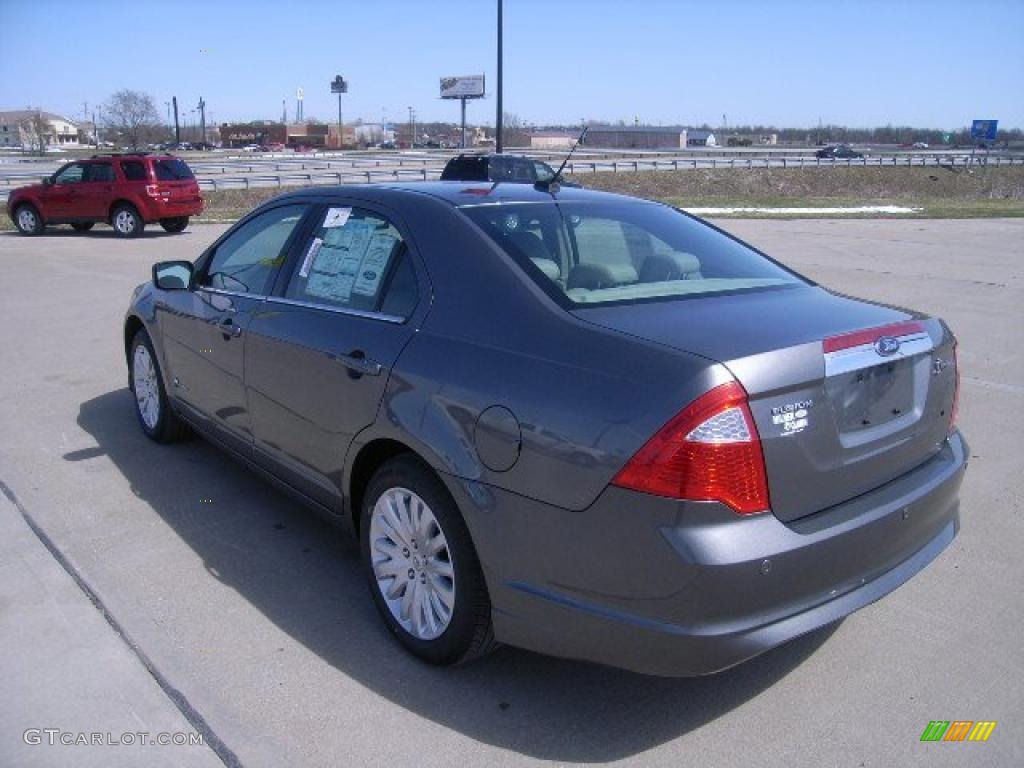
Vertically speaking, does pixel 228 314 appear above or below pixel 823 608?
above

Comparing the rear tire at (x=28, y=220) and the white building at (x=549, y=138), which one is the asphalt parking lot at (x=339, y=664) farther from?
the white building at (x=549, y=138)

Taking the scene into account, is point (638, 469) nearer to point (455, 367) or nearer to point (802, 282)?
point (455, 367)

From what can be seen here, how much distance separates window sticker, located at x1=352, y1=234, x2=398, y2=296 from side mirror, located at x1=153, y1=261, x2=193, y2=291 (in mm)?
1636

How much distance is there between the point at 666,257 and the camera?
363 cm

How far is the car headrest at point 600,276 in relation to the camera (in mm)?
3205

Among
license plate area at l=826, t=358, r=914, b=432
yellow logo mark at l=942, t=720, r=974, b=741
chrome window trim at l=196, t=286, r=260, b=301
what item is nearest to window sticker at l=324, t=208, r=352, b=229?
Answer: chrome window trim at l=196, t=286, r=260, b=301

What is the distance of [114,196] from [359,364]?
17.9 metres

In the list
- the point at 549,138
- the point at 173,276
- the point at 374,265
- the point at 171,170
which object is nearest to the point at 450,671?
the point at 374,265

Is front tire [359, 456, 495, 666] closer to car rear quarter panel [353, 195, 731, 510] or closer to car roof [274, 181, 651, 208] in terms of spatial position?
car rear quarter panel [353, 195, 731, 510]

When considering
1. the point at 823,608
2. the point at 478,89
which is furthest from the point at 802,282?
the point at 478,89

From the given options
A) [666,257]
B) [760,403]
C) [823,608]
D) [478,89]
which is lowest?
[823,608]

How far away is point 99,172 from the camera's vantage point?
19.2 m

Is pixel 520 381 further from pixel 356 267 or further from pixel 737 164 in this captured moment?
pixel 737 164

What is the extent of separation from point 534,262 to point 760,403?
1.04m
